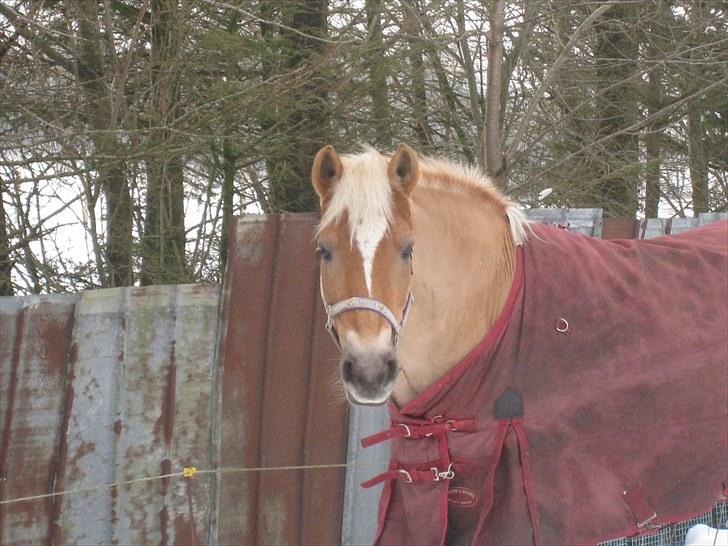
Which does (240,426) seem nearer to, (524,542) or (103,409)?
(103,409)

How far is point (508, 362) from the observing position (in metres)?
2.57

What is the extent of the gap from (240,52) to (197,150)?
926 mm

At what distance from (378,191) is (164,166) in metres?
3.61

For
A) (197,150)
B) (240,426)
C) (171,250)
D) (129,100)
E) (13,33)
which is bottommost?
(240,426)

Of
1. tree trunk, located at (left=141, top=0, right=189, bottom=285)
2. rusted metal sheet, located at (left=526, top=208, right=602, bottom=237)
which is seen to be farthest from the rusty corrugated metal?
tree trunk, located at (left=141, top=0, right=189, bottom=285)

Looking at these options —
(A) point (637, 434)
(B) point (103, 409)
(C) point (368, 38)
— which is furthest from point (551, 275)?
(C) point (368, 38)

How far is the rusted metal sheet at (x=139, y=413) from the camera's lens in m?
3.35

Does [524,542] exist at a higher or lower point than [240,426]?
lower

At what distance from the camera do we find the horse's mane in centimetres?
251

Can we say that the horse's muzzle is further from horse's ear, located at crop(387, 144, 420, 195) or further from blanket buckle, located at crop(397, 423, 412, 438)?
horse's ear, located at crop(387, 144, 420, 195)

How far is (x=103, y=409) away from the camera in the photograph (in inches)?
133

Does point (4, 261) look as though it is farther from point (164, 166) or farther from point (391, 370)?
point (391, 370)

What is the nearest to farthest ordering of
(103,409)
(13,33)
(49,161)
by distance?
(103,409)
(49,161)
(13,33)

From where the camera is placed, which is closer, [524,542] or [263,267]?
[524,542]
